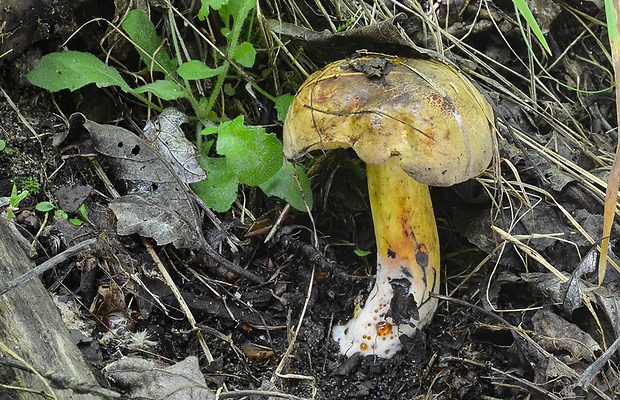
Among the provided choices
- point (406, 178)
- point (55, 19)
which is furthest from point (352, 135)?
point (55, 19)

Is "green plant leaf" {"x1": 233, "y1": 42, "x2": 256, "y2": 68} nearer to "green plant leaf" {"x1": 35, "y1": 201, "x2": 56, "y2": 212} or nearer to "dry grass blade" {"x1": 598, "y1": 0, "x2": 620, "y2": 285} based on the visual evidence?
"green plant leaf" {"x1": 35, "y1": 201, "x2": 56, "y2": 212}

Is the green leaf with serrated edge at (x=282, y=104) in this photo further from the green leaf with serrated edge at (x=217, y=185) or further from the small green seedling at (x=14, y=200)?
the small green seedling at (x=14, y=200)

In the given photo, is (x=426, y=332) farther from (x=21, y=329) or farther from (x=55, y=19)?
(x=55, y=19)

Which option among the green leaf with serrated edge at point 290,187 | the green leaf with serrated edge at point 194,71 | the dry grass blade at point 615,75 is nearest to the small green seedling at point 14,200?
the green leaf with serrated edge at point 194,71

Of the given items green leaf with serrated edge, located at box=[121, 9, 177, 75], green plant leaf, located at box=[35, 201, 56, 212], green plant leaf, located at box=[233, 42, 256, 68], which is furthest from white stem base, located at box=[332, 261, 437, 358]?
green leaf with serrated edge, located at box=[121, 9, 177, 75]

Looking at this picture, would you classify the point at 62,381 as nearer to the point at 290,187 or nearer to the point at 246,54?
the point at 290,187

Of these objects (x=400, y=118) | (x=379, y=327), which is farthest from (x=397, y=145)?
(x=379, y=327)
